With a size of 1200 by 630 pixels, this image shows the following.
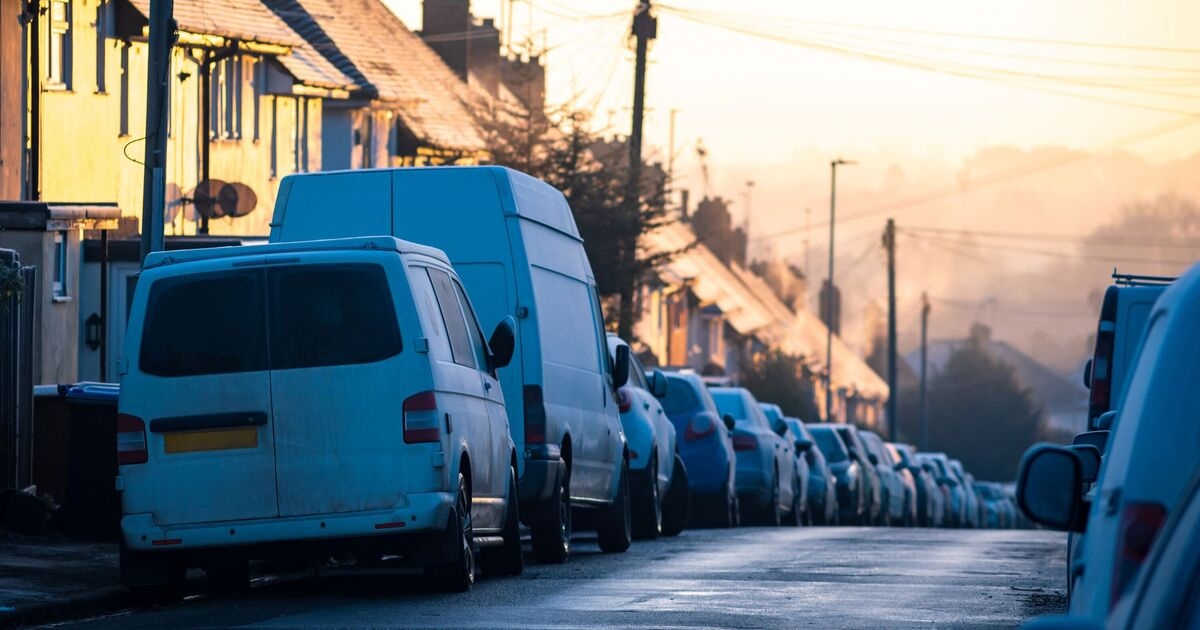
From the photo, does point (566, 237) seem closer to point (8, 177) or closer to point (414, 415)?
point (414, 415)

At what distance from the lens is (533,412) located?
50.3ft

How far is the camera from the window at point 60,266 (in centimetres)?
2933

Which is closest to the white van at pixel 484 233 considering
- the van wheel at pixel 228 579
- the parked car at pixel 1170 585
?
the van wheel at pixel 228 579

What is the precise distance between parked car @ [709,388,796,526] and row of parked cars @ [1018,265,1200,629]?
74.7ft

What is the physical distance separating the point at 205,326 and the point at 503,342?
94.1 inches

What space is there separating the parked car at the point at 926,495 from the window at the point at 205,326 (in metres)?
35.7

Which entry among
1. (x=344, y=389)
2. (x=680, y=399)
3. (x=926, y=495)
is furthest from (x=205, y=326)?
(x=926, y=495)

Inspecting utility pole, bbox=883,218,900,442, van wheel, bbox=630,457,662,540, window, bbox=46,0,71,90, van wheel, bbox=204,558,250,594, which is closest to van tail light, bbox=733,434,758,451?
van wheel, bbox=630,457,662,540

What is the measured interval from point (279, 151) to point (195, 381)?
33.8 metres

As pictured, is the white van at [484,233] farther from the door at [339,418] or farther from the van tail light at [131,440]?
the van tail light at [131,440]

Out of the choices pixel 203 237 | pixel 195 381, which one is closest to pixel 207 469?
pixel 195 381

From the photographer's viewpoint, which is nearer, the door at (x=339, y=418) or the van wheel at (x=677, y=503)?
the door at (x=339, y=418)

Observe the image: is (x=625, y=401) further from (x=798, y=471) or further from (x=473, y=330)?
(x=798, y=471)

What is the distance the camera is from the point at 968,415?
132 meters
